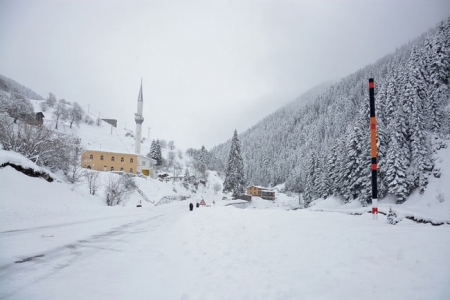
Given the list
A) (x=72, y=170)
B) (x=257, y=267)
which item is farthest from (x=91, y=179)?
(x=257, y=267)

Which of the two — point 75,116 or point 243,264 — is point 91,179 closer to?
point 243,264

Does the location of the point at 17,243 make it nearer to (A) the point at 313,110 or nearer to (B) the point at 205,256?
(B) the point at 205,256

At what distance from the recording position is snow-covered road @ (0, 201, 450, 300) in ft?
12.5

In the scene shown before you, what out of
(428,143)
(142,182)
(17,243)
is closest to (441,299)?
(17,243)

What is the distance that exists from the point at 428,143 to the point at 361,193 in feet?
34.0

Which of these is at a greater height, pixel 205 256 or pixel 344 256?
pixel 344 256

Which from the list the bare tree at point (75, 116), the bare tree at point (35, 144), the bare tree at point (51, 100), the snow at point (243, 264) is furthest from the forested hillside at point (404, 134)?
the bare tree at point (51, 100)

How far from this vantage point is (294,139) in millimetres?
166625

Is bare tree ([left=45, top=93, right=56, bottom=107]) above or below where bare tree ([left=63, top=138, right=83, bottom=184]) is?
above

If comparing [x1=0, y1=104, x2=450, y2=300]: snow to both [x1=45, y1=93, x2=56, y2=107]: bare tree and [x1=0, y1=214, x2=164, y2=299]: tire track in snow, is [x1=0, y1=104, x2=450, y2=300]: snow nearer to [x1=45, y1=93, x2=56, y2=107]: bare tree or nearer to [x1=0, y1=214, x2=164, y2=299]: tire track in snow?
[x1=0, y1=214, x2=164, y2=299]: tire track in snow

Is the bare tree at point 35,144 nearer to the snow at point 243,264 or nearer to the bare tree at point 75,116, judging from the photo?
the snow at point 243,264

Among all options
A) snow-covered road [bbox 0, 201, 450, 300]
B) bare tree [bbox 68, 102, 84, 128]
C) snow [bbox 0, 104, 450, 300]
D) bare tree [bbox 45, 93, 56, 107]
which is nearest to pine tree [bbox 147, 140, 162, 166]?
bare tree [bbox 68, 102, 84, 128]

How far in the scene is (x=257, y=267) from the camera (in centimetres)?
551

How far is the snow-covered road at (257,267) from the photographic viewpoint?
3.80 metres
